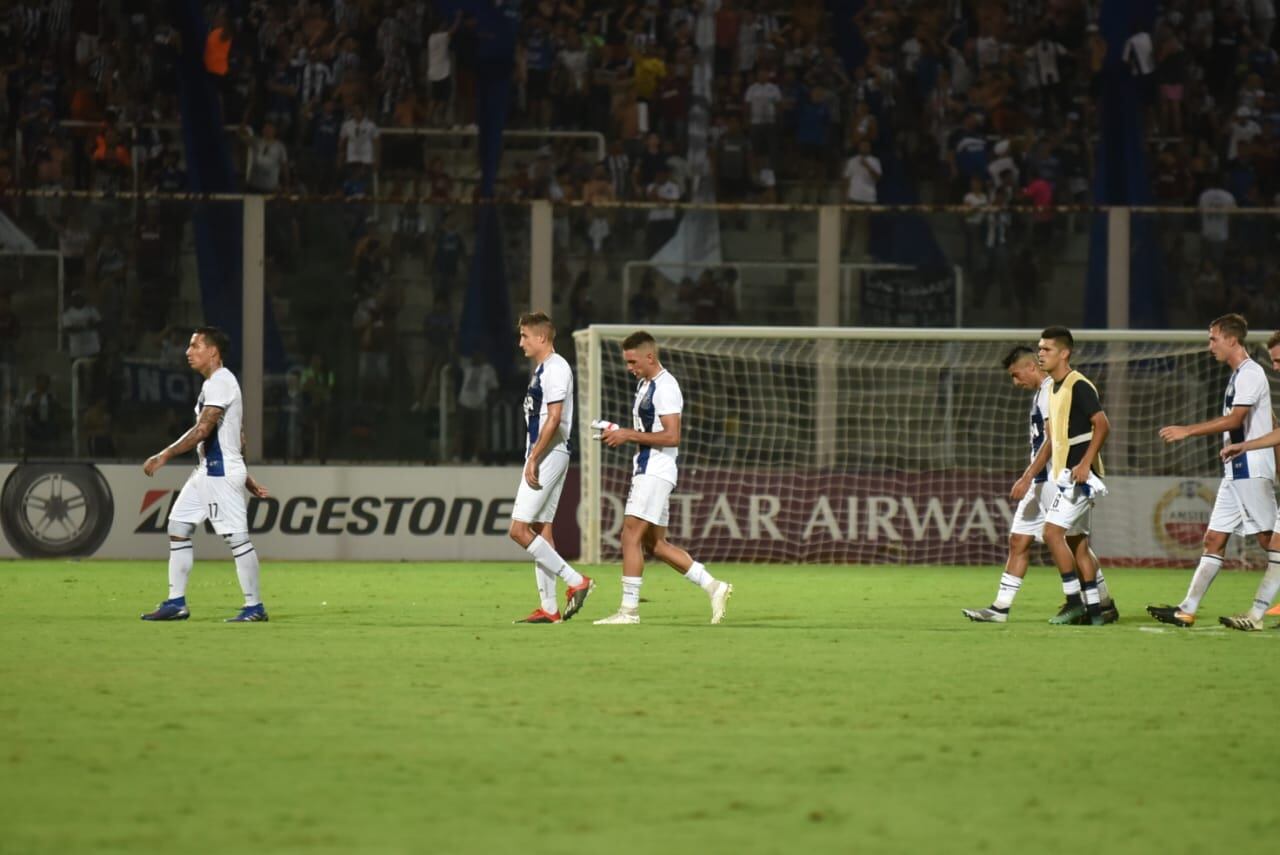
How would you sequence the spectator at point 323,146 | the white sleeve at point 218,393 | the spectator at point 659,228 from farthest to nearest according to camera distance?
1. the spectator at point 323,146
2. the spectator at point 659,228
3. the white sleeve at point 218,393

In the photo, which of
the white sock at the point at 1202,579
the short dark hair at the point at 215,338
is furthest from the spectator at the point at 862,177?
the short dark hair at the point at 215,338

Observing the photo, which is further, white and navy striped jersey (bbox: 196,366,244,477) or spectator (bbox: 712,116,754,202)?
spectator (bbox: 712,116,754,202)

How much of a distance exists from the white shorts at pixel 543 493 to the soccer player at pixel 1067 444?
3.16 m

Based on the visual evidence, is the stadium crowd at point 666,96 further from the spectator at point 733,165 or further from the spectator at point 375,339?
the spectator at point 375,339

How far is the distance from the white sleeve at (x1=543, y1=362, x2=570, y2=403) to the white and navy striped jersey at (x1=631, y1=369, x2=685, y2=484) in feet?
1.60

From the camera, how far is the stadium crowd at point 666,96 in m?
22.5

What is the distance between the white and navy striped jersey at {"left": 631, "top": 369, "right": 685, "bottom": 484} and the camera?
11227 mm

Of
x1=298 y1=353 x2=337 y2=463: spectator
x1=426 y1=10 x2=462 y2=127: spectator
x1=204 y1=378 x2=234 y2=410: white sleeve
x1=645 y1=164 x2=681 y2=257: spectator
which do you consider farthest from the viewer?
x1=426 y1=10 x2=462 y2=127: spectator

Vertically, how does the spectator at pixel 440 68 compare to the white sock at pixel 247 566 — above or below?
above

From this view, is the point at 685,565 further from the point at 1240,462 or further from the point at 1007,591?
the point at 1240,462

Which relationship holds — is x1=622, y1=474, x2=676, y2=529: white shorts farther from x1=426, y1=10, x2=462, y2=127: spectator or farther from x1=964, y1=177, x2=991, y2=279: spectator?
x1=426, y1=10, x2=462, y2=127: spectator

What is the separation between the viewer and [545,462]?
11430 millimetres

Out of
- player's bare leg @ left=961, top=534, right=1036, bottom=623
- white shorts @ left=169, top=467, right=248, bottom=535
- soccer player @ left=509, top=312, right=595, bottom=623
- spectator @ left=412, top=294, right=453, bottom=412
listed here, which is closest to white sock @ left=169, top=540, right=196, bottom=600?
white shorts @ left=169, top=467, right=248, bottom=535

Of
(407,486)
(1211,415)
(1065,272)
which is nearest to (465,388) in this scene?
(407,486)
